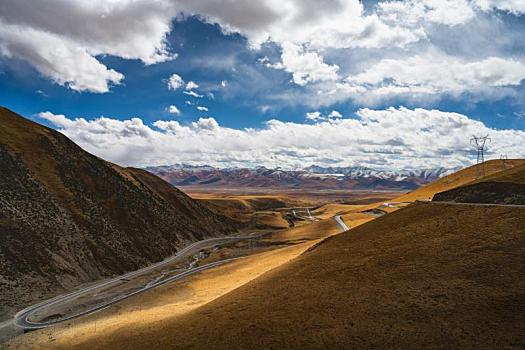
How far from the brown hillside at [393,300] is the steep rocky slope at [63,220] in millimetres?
43776

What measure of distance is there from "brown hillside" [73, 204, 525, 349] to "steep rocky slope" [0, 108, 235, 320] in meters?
43.8

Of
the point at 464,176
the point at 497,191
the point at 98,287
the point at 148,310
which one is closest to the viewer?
the point at 148,310

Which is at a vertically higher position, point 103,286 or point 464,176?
point 464,176

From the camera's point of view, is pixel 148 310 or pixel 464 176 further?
pixel 464 176

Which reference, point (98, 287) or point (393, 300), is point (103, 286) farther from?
point (393, 300)

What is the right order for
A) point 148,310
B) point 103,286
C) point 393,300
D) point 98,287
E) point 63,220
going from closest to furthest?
point 393,300 → point 148,310 → point 98,287 → point 103,286 → point 63,220

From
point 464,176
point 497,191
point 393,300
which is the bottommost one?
point 393,300

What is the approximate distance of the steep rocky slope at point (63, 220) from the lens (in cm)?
6881

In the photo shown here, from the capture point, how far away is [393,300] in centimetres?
2750

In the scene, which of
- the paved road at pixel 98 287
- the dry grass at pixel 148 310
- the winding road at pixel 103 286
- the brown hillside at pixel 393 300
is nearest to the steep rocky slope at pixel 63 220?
the paved road at pixel 98 287

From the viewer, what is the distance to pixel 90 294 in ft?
221

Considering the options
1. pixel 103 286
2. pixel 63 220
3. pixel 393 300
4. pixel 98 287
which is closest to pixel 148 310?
pixel 98 287

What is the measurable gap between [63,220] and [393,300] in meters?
82.0

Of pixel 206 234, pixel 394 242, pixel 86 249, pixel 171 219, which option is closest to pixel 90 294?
pixel 86 249
